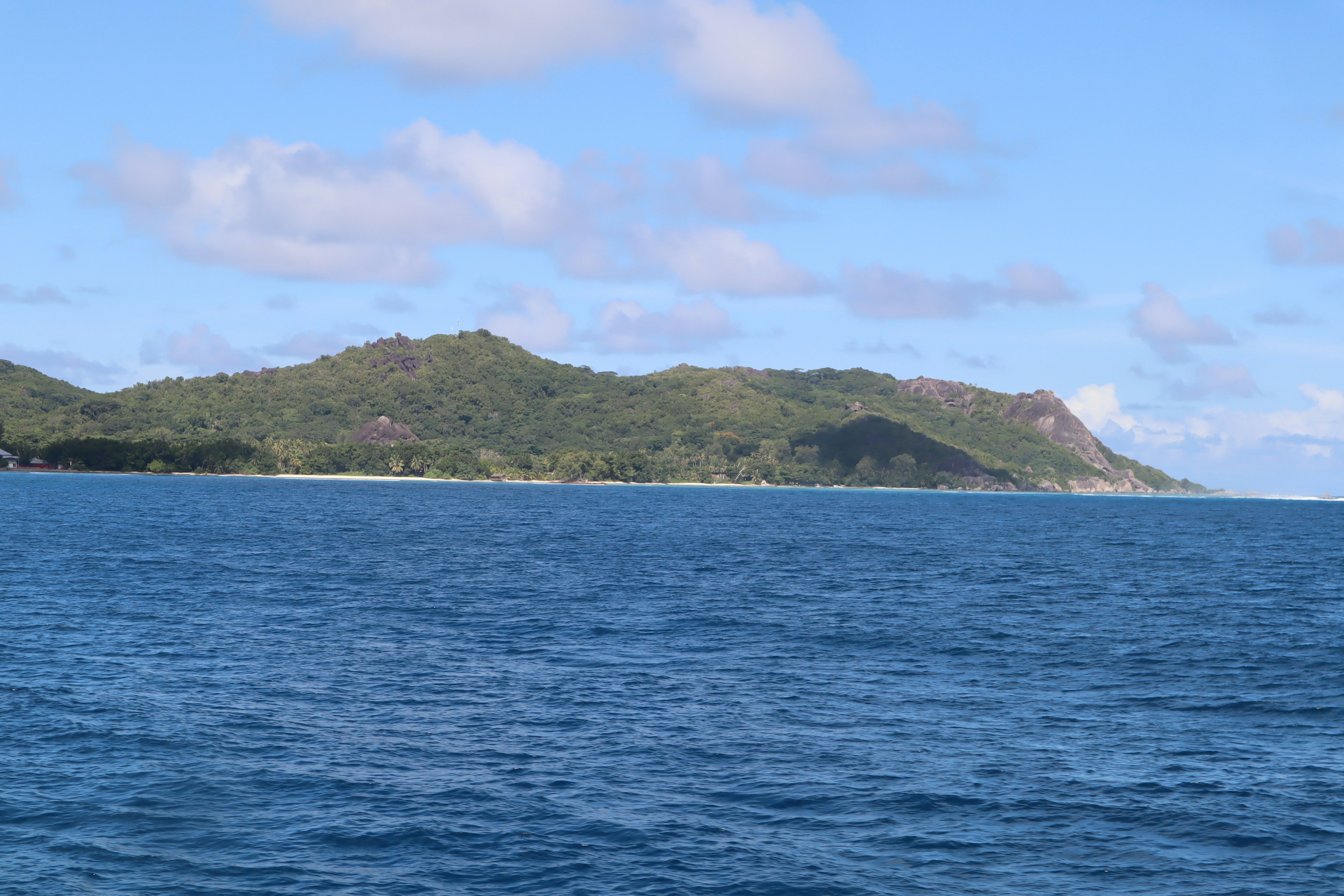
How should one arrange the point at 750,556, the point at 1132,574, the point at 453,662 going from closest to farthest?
the point at 453,662 < the point at 1132,574 < the point at 750,556

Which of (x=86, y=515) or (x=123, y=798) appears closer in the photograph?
(x=123, y=798)

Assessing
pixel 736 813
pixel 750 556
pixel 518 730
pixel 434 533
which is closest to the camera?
pixel 736 813

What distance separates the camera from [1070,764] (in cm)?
2858

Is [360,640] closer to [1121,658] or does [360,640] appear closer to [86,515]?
[1121,658]

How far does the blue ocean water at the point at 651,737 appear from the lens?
2139 centimetres

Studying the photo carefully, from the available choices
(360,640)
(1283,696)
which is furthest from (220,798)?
(1283,696)

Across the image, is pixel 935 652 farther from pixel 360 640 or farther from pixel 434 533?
pixel 434 533

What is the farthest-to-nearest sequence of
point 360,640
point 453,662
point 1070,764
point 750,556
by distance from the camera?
point 750,556 < point 360,640 < point 453,662 < point 1070,764

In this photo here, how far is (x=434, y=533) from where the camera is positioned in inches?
4542

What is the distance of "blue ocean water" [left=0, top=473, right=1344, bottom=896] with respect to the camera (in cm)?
2139

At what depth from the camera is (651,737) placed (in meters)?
30.4

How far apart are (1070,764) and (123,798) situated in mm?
24670

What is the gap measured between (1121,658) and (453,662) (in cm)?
2944

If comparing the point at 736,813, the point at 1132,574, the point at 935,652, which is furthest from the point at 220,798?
the point at 1132,574
